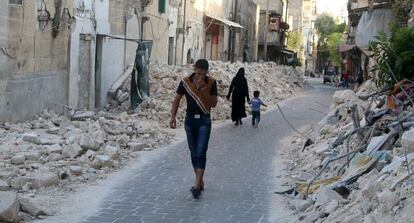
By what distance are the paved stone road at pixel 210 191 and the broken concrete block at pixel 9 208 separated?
0.73 metres

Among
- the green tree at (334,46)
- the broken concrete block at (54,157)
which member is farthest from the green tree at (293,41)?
the broken concrete block at (54,157)

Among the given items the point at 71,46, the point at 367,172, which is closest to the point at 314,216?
the point at 367,172

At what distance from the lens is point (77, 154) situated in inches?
359

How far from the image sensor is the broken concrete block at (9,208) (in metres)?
5.72

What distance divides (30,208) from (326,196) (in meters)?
3.08

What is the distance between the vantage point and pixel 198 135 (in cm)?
737

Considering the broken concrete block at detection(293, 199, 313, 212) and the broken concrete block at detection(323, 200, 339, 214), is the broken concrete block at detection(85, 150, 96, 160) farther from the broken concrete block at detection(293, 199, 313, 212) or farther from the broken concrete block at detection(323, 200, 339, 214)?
the broken concrete block at detection(323, 200, 339, 214)

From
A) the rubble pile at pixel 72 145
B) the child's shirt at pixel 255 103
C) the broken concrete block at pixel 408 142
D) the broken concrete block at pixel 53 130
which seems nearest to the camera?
the broken concrete block at pixel 408 142

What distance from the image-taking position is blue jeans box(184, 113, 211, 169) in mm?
7332

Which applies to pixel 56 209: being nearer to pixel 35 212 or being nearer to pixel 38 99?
pixel 35 212

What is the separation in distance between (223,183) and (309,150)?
2.76 metres

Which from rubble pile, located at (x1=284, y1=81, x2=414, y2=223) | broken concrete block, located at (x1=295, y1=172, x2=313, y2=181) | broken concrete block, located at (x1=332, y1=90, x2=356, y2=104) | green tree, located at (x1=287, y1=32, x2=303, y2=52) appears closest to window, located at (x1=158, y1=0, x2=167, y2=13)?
broken concrete block, located at (x1=332, y1=90, x2=356, y2=104)

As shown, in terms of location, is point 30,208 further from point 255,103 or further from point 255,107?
point 255,107

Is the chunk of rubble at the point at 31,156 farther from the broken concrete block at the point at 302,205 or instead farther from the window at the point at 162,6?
the window at the point at 162,6
